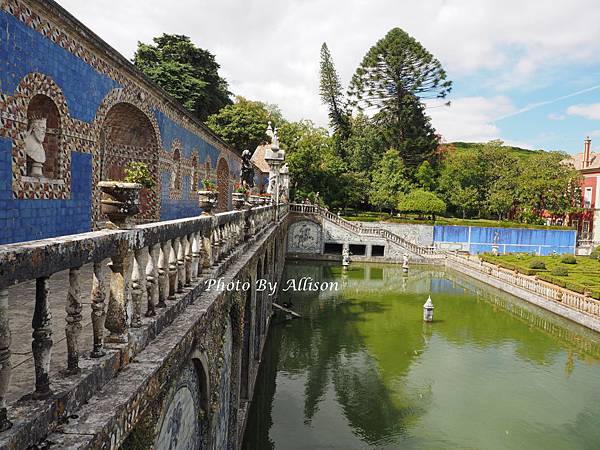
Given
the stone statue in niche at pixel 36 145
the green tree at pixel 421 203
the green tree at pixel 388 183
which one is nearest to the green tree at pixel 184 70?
the green tree at pixel 388 183

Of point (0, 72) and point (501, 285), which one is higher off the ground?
point (0, 72)

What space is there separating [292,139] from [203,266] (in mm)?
40072

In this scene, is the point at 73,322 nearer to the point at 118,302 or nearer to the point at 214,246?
the point at 118,302

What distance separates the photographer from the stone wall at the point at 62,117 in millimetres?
6770

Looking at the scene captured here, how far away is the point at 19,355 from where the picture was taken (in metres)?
3.04

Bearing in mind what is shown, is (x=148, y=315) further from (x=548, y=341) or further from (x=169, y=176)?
(x=548, y=341)

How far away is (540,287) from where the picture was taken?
85.4ft

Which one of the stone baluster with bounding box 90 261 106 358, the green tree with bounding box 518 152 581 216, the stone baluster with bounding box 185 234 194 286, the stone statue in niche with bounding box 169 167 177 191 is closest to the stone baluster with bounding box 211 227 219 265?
the stone baluster with bounding box 185 234 194 286

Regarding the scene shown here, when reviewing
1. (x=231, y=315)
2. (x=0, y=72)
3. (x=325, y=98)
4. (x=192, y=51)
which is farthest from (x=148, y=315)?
(x=325, y=98)

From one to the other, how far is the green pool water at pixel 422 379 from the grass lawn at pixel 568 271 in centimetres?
206

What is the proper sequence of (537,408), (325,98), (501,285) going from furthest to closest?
(325,98) → (501,285) → (537,408)

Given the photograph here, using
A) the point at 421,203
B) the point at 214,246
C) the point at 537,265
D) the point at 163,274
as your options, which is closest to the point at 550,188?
the point at 421,203

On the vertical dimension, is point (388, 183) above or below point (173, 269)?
above

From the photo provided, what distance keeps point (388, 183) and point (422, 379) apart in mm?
34622
